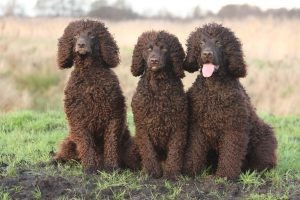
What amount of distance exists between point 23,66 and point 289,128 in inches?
283

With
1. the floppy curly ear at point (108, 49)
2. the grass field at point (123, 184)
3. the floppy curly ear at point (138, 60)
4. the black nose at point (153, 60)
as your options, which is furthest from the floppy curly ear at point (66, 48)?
the grass field at point (123, 184)

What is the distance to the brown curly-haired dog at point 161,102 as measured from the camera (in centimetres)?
571

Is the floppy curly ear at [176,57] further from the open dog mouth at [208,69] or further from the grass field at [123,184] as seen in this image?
the grass field at [123,184]

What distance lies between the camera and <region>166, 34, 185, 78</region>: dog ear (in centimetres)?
570

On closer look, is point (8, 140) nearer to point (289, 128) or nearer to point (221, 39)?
point (221, 39)

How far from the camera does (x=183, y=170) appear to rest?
5.87m

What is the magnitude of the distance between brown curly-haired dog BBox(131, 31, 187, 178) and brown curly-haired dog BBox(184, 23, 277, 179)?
11cm

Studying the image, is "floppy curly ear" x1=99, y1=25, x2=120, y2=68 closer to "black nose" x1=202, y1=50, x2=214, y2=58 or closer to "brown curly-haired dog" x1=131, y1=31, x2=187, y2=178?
"brown curly-haired dog" x1=131, y1=31, x2=187, y2=178

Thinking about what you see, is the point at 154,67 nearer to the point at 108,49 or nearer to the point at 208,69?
the point at 208,69

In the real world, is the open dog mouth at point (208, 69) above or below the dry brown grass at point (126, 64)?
above

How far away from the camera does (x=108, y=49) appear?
5926 mm

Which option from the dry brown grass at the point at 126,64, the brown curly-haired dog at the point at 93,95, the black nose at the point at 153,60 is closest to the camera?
the black nose at the point at 153,60

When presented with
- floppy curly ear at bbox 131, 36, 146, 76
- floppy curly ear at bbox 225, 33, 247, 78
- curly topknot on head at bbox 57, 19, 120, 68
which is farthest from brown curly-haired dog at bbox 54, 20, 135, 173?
floppy curly ear at bbox 225, 33, 247, 78

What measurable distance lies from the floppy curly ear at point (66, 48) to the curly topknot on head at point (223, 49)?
1.20m
